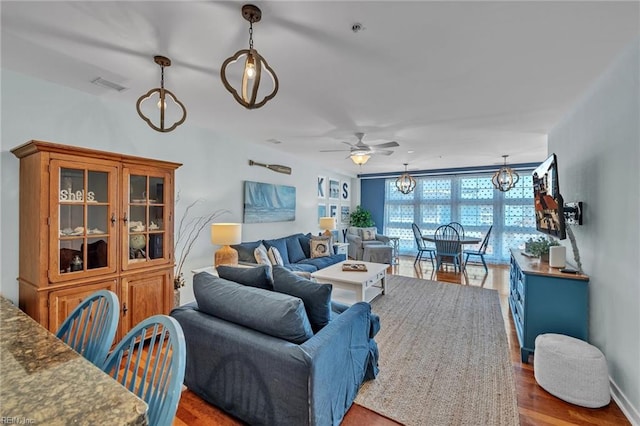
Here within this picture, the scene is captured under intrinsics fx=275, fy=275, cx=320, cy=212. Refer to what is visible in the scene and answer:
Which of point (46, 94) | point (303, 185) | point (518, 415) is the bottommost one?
point (518, 415)

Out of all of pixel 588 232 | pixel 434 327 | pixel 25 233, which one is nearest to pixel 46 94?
pixel 25 233

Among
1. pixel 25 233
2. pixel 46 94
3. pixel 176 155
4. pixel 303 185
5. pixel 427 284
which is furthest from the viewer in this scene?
pixel 303 185

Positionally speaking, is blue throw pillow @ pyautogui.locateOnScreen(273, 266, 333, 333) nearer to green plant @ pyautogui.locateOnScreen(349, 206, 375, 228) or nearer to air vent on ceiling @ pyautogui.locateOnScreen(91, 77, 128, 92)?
air vent on ceiling @ pyautogui.locateOnScreen(91, 77, 128, 92)

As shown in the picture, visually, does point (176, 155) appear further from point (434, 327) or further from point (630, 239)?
point (630, 239)

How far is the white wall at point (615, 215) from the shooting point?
6.20 ft

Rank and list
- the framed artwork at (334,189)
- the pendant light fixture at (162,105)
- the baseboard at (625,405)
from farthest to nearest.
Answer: the framed artwork at (334,189), the pendant light fixture at (162,105), the baseboard at (625,405)

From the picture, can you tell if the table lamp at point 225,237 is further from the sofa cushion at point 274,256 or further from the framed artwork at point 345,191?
the framed artwork at point 345,191

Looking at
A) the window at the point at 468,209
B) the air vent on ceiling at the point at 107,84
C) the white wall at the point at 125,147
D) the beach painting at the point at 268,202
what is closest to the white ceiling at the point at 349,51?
the air vent on ceiling at the point at 107,84

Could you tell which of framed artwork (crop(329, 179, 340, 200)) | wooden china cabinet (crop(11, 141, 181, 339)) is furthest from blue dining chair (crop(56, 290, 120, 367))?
framed artwork (crop(329, 179, 340, 200))

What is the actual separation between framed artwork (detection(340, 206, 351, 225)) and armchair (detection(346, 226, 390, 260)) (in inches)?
35.0

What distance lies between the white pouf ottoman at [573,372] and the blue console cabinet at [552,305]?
0.26m

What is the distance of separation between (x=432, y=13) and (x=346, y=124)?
83.1 inches

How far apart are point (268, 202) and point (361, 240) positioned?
3.07 meters

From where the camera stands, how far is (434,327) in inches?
130
